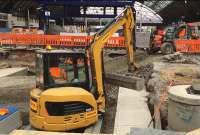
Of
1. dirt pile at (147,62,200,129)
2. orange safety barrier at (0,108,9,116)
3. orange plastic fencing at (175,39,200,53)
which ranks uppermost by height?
orange plastic fencing at (175,39,200,53)

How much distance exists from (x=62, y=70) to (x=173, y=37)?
631 inches

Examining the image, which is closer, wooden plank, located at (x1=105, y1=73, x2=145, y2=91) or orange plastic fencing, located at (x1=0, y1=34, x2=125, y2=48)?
wooden plank, located at (x1=105, y1=73, x2=145, y2=91)

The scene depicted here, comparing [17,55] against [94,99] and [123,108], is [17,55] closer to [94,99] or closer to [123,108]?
[123,108]

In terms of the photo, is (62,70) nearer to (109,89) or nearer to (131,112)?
(131,112)

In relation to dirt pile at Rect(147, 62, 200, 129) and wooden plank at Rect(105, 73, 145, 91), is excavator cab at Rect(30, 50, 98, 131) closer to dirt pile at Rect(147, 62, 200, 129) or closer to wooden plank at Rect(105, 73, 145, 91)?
dirt pile at Rect(147, 62, 200, 129)

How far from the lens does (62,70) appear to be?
8672mm

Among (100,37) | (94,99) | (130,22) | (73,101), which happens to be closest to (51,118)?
(73,101)

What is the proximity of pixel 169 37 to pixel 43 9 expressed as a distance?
19.8 m

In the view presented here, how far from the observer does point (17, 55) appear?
2461 centimetres

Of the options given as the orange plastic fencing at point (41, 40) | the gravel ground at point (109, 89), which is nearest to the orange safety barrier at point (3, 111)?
the gravel ground at point (109, 89)

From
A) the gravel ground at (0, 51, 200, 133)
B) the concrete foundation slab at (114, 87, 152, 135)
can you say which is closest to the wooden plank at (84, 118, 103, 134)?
the concrete foundation slab at (114, 87, 152, 135)

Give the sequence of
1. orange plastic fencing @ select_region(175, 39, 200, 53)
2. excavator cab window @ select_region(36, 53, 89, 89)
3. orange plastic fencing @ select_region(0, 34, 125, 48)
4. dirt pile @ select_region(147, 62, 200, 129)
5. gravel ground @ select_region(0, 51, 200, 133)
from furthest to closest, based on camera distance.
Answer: orange plastic fencing @ select_region(0, 34, 125, 48)
orange plastic fencing @ select_region(175, 39, 200, 53)
gravel ground @ select_region(0, 51, 200, 133)
dirt pile @ select_region(147, 62, 200, 129)
excavator cab window @ select_region(36, 53, 89, 89)

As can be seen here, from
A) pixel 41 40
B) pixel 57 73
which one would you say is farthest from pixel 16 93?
pixel 41 40

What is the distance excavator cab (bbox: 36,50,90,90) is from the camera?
333 inches
